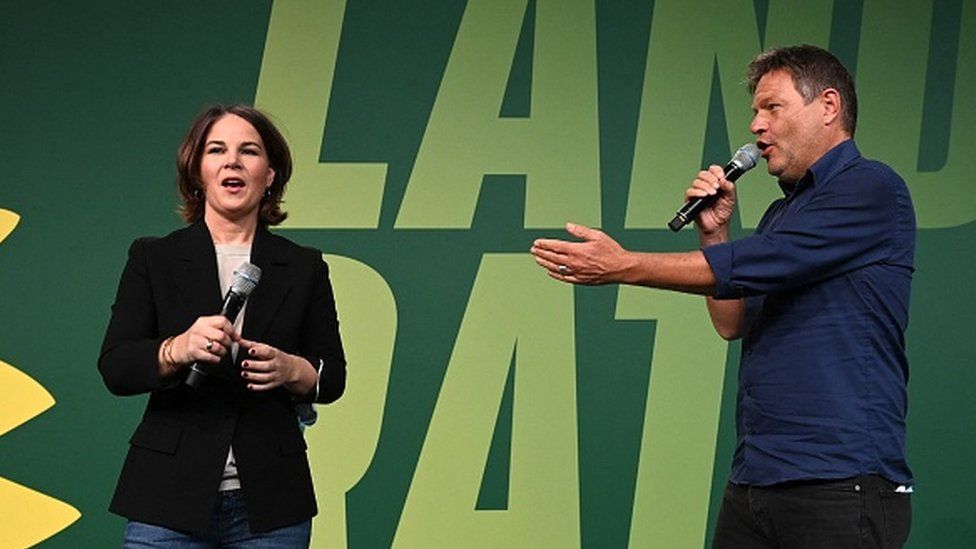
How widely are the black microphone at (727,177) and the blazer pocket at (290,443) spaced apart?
29.7 inches

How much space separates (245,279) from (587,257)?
0.56 meters

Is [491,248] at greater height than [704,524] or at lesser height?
greater

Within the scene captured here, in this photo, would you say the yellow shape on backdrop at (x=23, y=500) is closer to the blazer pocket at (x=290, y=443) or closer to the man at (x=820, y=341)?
the blazer pocket at (x=290, y=443)

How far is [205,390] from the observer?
2.25 meters

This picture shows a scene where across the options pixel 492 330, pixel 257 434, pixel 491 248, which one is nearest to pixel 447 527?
pixel 492 330

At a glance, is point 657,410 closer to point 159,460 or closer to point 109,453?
point 109,453

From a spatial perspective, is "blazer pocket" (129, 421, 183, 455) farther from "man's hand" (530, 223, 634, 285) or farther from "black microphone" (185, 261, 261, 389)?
A: "man's hand" (530, 223, 634, 285)

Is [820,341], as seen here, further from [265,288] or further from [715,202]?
[265,288]

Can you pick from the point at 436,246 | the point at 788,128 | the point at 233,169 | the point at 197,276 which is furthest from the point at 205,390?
the point at 436,246

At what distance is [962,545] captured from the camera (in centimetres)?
408

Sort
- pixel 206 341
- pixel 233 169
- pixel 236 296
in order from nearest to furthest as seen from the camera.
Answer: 1. pixel 206 341
2. pixel 236 296
3. pixel 233 169

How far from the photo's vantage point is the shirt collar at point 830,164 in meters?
2.33

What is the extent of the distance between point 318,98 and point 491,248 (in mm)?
695

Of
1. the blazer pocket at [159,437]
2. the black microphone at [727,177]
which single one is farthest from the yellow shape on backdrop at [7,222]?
the black microphone at [727,177]
